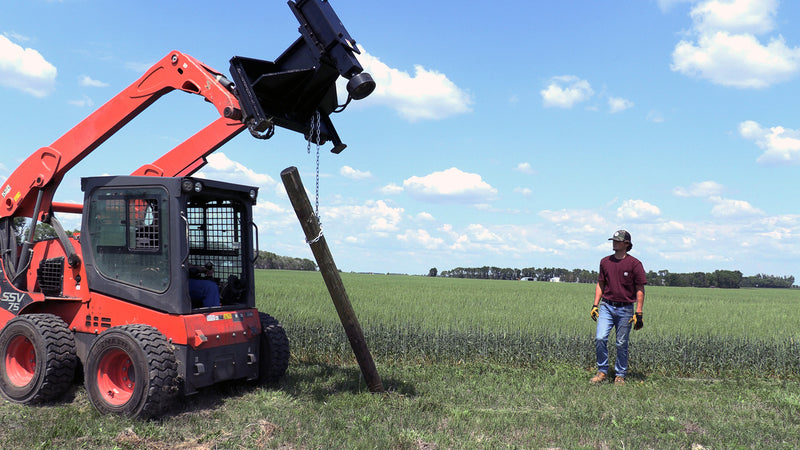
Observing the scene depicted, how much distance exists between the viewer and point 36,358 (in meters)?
6.27

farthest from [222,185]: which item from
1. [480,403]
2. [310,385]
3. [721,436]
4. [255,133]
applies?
[721,436]

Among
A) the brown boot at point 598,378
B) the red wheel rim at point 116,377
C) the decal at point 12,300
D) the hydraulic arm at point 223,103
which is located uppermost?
the hydraulic arm at point 223,103

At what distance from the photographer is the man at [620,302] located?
789 cm

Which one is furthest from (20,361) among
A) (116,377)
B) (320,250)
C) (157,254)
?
(320,250)

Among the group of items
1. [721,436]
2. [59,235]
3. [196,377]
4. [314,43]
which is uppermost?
[314,43]

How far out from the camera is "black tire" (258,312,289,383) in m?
6.64

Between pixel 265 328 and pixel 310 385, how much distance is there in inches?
35.8

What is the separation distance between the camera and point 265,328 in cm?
678

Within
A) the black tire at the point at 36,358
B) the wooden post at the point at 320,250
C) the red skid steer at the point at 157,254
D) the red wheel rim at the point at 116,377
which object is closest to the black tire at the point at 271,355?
the red skid steer at the point at 157,254

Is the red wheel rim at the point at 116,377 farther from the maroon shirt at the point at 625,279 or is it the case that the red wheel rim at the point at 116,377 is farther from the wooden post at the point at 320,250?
the maroon shirt at the point at 625,279

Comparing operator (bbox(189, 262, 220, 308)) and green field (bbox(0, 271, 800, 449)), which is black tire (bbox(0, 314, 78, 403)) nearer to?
green field (bbox(0, 271, 800, 449))

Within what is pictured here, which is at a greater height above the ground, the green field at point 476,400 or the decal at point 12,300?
the decal at point 12,300

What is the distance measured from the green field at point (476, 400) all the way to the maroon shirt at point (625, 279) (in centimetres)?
125

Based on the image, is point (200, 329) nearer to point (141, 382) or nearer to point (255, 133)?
point (141, 382)
